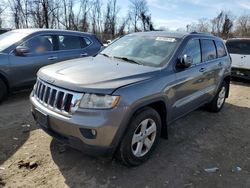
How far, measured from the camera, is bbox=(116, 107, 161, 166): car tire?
3.31 metres

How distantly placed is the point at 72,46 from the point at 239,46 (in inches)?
247

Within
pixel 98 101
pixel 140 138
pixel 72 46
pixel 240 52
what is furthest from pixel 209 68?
pixel 240 52

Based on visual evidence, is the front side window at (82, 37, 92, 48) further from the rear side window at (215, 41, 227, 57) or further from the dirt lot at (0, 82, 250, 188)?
the rear side window at (215, 41, 227, 57)

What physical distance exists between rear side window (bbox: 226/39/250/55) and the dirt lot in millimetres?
5398

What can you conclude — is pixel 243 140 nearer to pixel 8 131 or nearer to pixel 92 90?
pixel 92 90

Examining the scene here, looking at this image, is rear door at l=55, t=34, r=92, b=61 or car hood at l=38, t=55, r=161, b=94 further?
rear door at l=55, t=34, r=92, b=61

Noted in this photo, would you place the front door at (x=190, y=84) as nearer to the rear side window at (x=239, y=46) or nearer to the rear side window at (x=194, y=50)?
the rear side window at (x=194, y=50)

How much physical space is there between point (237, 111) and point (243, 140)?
185 cm

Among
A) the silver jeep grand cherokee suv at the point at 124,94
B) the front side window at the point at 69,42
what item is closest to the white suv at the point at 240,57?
the silver jeep grand cherokee suv at the point at 124,94

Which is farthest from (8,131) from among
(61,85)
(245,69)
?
(245,69)

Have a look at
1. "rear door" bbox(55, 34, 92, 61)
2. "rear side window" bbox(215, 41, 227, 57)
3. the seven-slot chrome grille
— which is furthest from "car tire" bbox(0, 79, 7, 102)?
"rear side window" bbox(215, 41, 227, 57)

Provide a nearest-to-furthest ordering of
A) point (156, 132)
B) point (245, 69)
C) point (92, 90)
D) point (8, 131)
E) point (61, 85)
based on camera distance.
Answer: point (92, 90) → point (61, 85) → point (156, 132) → point (8, 131) → point (245, 69)

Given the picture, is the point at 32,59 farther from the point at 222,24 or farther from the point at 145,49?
the point at 222,24

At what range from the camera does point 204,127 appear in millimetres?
5250
